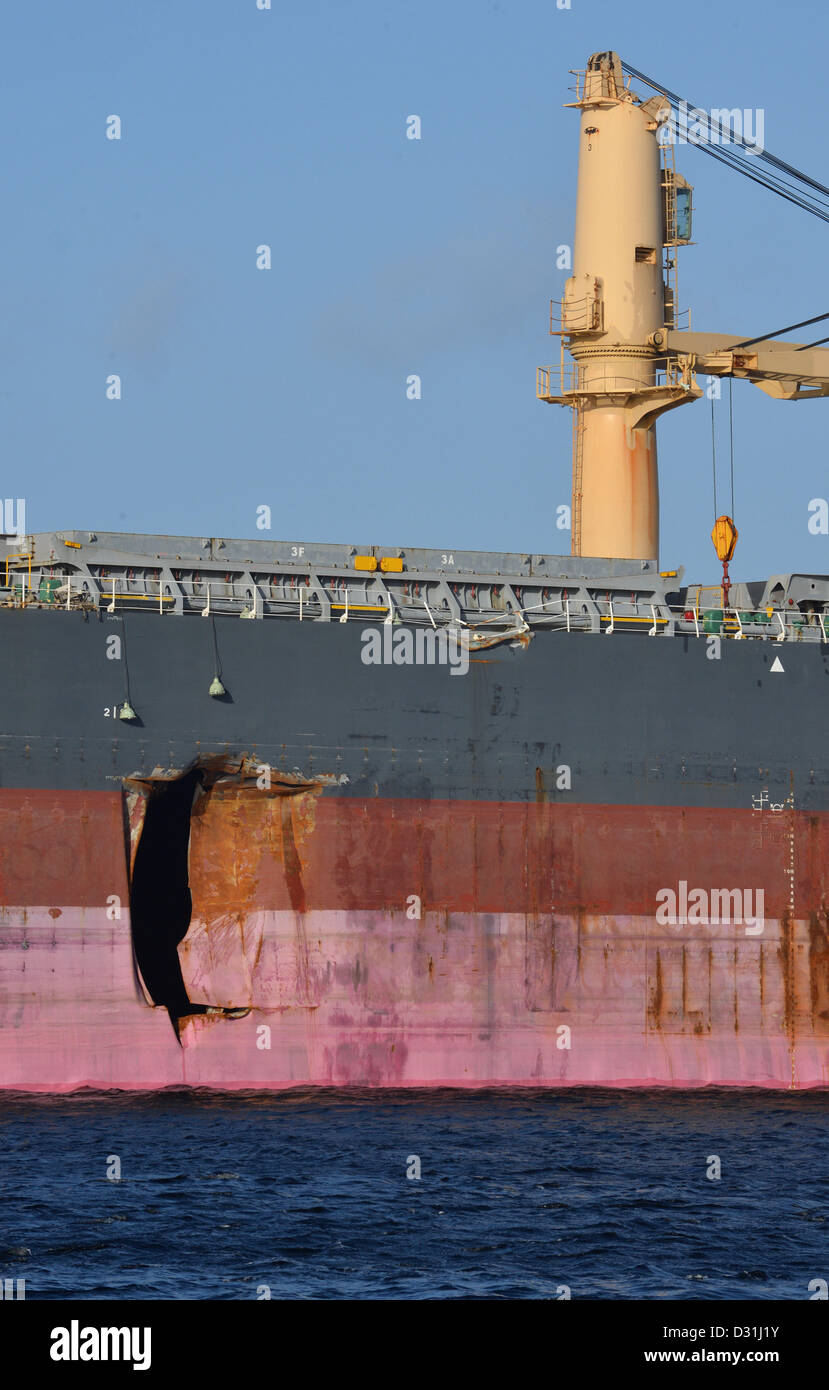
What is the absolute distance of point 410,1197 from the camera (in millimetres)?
23156

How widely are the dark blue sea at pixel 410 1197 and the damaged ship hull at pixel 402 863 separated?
136 cm

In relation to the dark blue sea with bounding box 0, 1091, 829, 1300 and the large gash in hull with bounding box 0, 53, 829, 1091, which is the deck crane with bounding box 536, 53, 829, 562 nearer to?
the large gash in hull with bounding box 0, 53, 829, 1091

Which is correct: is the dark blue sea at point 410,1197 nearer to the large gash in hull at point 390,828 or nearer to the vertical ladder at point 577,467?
the large gash in hull at point 390,828

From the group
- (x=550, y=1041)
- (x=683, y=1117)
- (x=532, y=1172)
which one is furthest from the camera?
(x=550, y=1041)

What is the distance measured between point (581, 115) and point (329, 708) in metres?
19.1

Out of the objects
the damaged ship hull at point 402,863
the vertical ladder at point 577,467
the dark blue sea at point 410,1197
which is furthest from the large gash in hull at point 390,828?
the vertical ladder at point 577,467

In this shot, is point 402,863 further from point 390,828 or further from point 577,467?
point 577,467

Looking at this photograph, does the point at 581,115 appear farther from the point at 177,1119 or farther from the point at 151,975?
the point at 177,1119

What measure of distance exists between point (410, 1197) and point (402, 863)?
8.55 m

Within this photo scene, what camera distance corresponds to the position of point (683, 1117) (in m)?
28.8

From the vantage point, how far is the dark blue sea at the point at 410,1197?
65.0 feet

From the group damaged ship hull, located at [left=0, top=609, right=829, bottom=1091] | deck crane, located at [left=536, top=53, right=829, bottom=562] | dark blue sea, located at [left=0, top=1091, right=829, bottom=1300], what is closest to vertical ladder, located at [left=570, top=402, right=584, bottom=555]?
deck crane, located at [left=536, top=53, right=829, bottom=562]

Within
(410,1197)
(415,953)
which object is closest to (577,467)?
(415,953)
